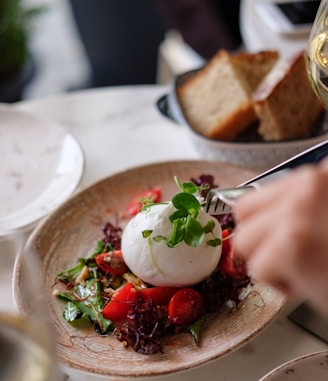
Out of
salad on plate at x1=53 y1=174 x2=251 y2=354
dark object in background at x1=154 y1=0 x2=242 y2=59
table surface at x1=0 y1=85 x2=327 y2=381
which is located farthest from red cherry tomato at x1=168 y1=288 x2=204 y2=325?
dark object in background at x1=154 y1=0 x2=242 y2=59

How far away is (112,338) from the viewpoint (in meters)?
0.72

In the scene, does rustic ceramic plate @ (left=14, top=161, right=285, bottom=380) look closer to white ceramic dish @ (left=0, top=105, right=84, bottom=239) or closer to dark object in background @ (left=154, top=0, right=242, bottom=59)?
white ceramic dish @ (left=0, top=105, right=84, bottom=239)

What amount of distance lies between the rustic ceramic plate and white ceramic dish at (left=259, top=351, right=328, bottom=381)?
7cm

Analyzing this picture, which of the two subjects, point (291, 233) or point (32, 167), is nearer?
point (291, 233)

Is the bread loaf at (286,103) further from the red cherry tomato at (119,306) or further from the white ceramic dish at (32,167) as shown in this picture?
the red cherry tomato at (119,306)

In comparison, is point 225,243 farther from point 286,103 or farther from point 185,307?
point 286,103

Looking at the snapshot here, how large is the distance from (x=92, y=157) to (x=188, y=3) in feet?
2.99

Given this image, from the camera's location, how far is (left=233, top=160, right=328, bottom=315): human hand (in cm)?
39

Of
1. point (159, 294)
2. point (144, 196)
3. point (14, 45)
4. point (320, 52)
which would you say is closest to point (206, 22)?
point (14, 45)

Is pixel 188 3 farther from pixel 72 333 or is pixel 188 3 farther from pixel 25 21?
pixel 72 333

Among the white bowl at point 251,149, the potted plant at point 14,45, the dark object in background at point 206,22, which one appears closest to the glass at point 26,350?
the white bowl at point 251,149

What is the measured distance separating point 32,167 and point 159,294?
0.44 m

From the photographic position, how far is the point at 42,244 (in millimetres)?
858

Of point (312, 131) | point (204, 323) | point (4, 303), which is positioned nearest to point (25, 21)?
point (312, 131)
